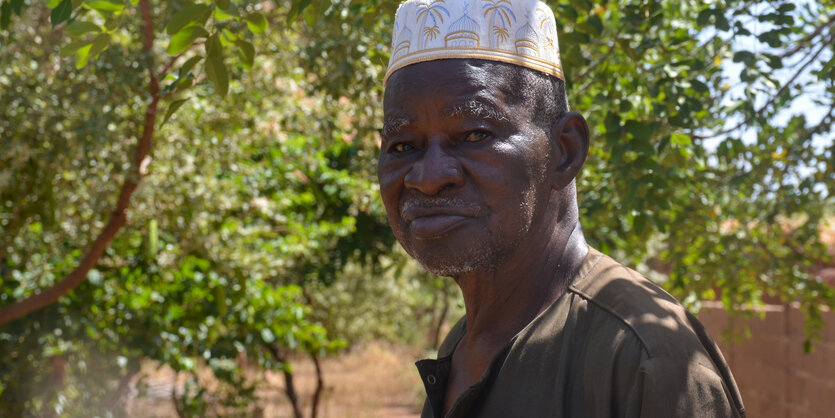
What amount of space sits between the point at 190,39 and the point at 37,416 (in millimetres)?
4801

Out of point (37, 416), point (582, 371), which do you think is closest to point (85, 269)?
point (37, 416)

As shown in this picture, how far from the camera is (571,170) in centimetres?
160

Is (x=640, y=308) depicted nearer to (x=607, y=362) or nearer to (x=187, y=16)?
(x=607, y=362)

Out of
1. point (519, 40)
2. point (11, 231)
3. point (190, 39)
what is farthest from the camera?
point (11, 231)

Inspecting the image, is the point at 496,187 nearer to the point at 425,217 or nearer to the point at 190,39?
the point at 425,217

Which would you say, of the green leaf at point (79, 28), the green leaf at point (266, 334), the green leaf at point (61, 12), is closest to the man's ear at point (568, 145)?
the green leaf at point (61, 12)

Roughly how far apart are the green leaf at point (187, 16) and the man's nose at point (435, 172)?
39.0 inches

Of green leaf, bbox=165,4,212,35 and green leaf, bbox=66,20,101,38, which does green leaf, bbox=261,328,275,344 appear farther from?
green leaf, bbox=165,4,212,35

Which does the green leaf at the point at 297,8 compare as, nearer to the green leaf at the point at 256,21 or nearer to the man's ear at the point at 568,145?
the green leaf at the point at 256,21

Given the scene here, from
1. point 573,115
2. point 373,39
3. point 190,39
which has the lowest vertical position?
point 573,115

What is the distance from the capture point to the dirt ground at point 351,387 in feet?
45.6

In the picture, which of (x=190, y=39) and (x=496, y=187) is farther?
(x=190, y=39)

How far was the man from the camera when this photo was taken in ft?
4.39

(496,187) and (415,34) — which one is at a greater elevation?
(415,34)
